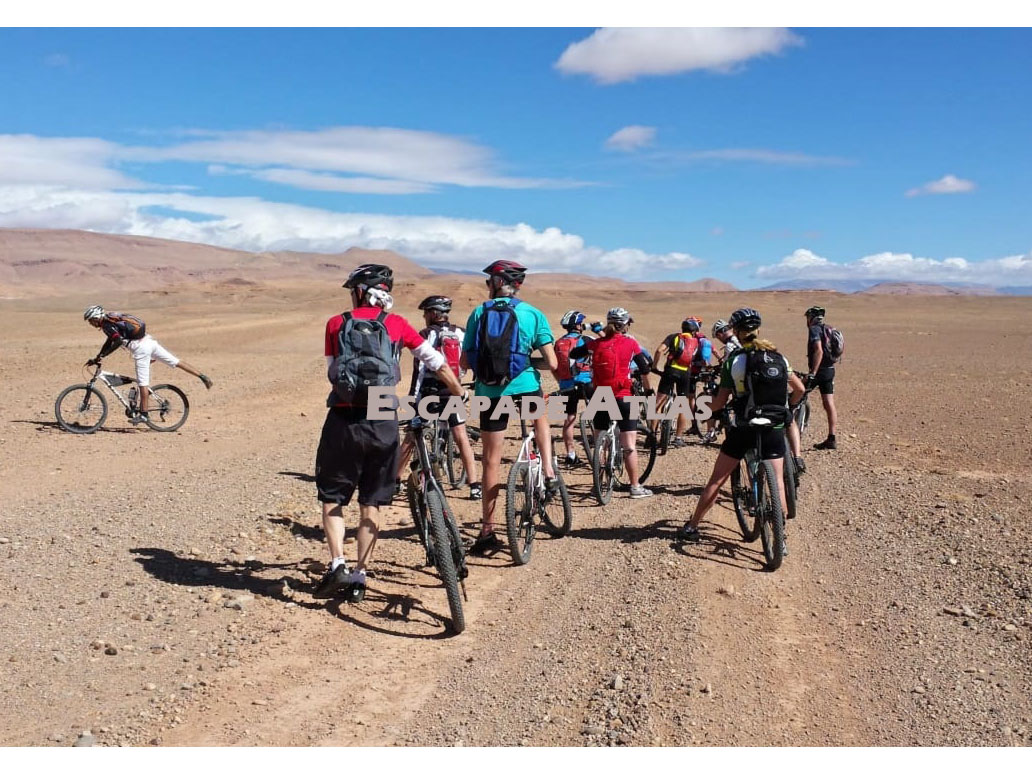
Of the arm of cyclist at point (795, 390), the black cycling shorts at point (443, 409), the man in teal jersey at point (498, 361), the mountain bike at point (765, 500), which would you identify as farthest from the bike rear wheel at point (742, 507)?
the black cycling shorts at point (443, 409)

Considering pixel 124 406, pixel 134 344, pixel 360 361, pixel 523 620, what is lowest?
pixel 523 620

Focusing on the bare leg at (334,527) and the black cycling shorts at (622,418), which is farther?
the black cycling shorts at (622,418)

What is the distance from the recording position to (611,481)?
29.2 feet

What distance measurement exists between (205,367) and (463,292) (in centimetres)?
5095

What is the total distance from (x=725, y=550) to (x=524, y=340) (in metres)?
2.44

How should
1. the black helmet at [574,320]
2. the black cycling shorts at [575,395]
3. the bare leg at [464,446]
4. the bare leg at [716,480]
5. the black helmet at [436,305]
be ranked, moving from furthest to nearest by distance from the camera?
the black helmet at [574,320] < the black cycling shorts at [575,395] < the black helmet at [436,305] < the bare leg at [464,446] < the bare leg at [716,480]

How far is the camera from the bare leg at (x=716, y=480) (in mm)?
6938

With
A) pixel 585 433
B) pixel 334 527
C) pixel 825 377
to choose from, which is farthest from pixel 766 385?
pixel 825 377

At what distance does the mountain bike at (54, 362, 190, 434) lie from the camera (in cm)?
1233

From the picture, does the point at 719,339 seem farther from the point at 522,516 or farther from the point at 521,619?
the point at 521,619

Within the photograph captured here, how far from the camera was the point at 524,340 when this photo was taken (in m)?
6.50

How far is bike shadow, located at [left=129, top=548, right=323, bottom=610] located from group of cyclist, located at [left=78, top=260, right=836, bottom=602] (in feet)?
1.58

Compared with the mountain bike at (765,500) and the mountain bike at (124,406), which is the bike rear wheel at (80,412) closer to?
the mountain bike at (124,406)

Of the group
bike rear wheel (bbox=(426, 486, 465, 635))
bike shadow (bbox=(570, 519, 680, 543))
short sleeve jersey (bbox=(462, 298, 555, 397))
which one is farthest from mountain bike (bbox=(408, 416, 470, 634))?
bike shadow (bbox=(570, 519, 680, 543))
